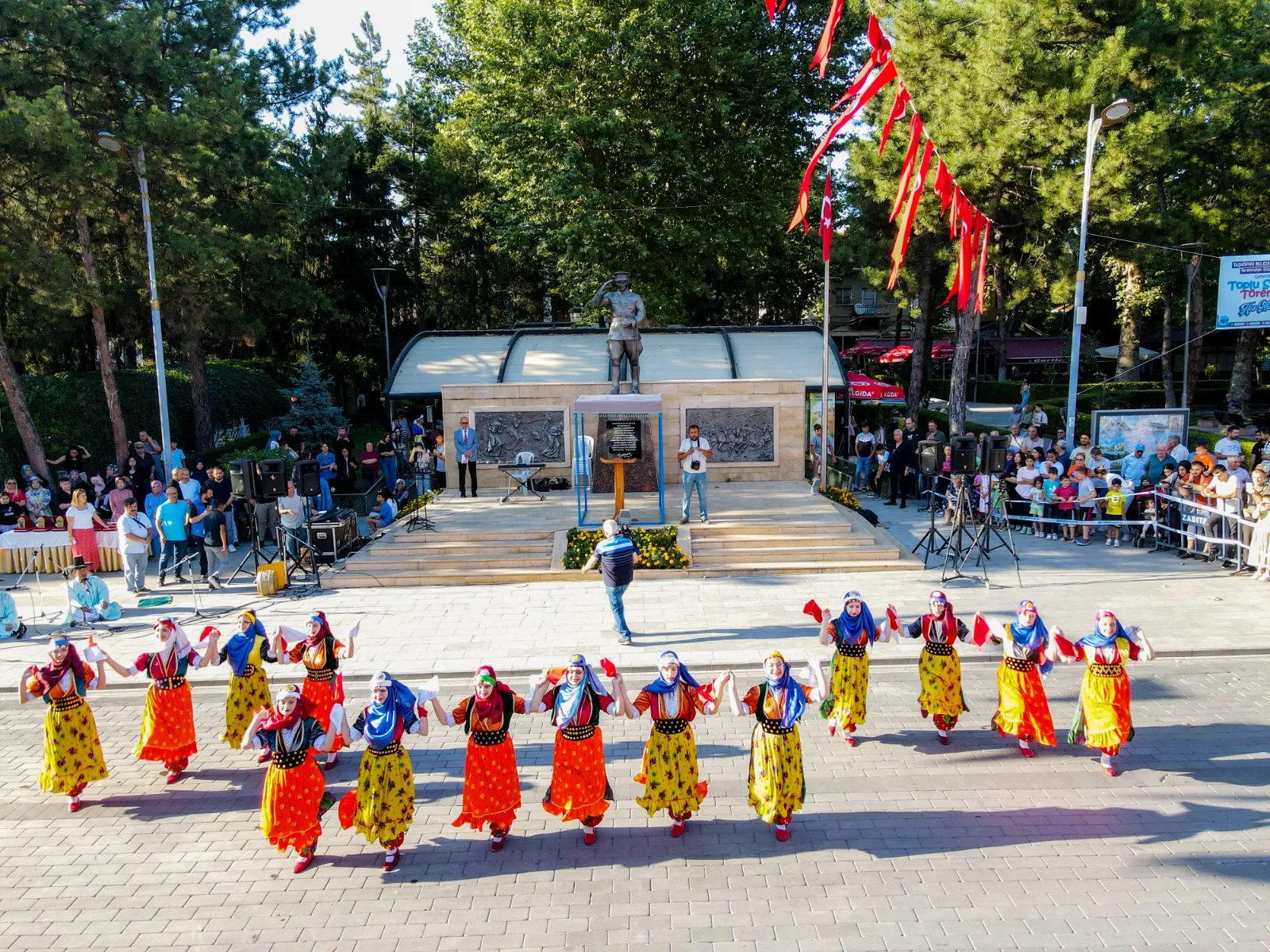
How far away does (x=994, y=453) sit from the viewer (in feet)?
47.0

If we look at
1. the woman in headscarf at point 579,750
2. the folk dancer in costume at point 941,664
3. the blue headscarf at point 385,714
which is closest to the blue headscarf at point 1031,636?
the folk dancer in costume at point 941,664

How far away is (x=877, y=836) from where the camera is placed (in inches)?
282

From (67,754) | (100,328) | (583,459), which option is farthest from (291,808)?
(100,328)

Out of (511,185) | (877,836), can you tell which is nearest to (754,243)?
(511,185)

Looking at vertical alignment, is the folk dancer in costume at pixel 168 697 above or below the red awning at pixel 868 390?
below

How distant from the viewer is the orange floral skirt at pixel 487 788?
7047 mm

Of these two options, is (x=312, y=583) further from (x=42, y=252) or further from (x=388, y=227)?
(x=388, y=227)

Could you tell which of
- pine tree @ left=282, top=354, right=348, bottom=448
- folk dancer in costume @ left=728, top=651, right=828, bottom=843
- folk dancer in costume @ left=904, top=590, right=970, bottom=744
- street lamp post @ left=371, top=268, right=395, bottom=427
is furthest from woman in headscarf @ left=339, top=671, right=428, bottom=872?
street lamp post @ left=371, top=268, right=395, bottom=427

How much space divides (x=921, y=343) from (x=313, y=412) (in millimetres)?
21739

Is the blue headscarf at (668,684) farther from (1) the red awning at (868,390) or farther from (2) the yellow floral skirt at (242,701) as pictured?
(1) the red awning at (868,390)

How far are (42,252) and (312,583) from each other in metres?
10.3

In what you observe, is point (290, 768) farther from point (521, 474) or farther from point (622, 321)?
point (622, 321)

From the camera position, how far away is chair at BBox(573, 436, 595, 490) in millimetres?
17031

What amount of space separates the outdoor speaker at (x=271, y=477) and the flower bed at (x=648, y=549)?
186 inches
